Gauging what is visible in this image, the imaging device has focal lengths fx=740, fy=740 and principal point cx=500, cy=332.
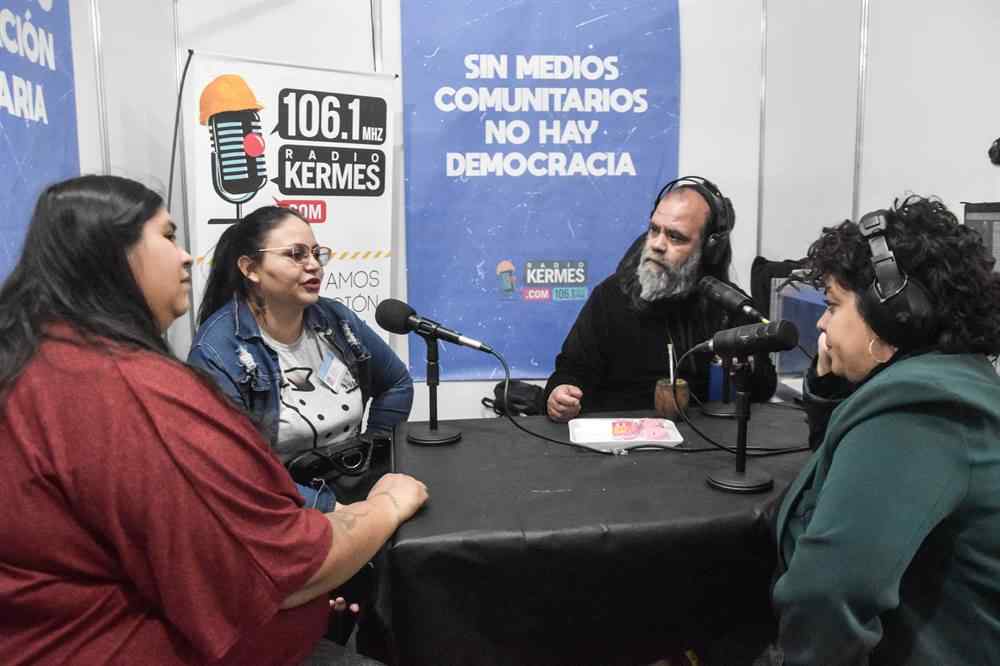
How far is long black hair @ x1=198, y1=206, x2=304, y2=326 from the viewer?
88.3 inches

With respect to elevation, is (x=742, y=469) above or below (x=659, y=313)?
below

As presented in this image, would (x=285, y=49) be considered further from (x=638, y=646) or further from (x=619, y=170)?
(x=638, y=646)

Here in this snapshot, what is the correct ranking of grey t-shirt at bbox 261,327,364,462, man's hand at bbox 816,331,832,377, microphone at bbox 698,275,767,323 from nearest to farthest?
man's hand at bbox 816,331,832,377 → microphone at bbox 698,275,767,323 → grey t-shirt at bbox 261,327,364,462

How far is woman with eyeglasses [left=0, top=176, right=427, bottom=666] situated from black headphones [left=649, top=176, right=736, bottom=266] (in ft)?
5.72

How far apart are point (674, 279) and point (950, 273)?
4.44ft

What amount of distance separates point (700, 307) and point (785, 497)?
1296 mm

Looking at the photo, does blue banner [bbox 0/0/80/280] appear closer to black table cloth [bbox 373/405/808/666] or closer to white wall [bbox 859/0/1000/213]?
black table cloth [bbox 373/405/808/666]

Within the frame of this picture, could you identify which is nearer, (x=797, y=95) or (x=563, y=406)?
(x=563, y=406)

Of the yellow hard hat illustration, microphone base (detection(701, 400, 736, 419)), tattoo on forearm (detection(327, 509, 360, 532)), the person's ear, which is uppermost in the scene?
the yellow hard hat illustration

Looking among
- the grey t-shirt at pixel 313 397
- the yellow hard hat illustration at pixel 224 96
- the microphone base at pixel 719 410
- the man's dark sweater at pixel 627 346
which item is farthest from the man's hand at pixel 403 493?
the yellow hard hat illustration at pixel 224 96

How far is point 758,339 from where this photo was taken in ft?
4.63

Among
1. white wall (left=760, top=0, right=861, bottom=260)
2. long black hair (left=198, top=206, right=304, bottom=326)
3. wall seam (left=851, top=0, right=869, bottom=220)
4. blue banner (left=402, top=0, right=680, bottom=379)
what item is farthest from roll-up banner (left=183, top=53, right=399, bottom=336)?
wall seam (left=851, top=0, right=869, bottom=220)

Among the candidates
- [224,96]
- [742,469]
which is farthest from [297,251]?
[742,469]

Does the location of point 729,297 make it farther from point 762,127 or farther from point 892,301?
point 762,127
